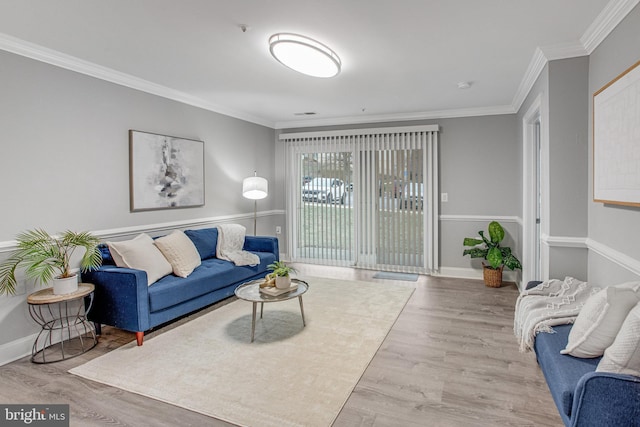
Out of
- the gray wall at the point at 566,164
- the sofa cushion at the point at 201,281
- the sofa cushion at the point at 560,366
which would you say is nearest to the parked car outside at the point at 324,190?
the sofa cushion at the point at 201,281

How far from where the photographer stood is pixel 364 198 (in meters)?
5.80

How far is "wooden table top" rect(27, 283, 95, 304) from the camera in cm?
263

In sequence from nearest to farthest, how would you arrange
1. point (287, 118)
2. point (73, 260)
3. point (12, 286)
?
point (12, 286), point (73, 260), point (287, 118)

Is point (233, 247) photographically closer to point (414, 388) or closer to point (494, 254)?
point (414, 388)

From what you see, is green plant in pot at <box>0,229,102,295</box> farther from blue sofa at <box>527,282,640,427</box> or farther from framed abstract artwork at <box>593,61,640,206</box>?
framed abstract artwork at <box>593,61,640,206</box>

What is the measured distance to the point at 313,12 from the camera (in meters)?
2.36

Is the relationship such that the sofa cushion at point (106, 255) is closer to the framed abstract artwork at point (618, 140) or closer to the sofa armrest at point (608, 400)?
the sofa armrest at point (608, 400)

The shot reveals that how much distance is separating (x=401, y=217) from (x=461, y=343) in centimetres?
278

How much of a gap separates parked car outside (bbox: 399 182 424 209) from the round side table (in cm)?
423

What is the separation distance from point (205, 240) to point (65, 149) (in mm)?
1739

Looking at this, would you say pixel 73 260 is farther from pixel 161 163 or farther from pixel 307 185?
pixel 307 185

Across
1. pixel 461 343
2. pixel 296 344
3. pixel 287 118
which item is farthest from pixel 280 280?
pixel 287 118

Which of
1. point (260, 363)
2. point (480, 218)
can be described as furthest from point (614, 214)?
point (480, 218)

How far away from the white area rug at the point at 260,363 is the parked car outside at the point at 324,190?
2.43 meters
